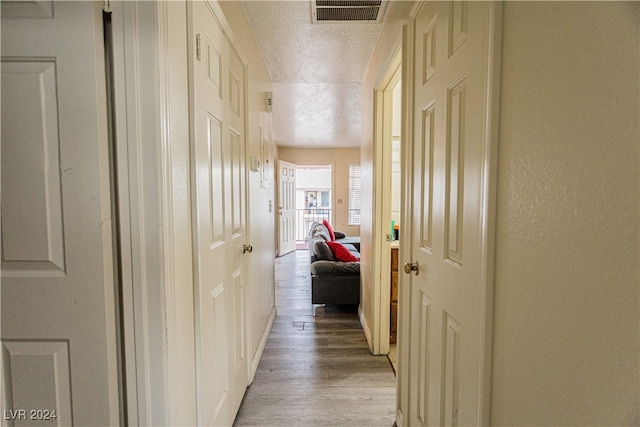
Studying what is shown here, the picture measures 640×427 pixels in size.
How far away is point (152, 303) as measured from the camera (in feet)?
2.85

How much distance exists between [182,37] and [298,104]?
113 inches

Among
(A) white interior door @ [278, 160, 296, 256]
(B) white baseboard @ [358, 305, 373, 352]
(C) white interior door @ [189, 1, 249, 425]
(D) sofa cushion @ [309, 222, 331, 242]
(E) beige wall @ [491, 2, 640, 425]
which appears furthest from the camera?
(A) white interior door @ [278, 160, 296, 256]

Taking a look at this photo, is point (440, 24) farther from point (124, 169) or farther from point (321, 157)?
point (321, 157)

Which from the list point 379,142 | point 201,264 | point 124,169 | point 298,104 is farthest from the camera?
point 298,104

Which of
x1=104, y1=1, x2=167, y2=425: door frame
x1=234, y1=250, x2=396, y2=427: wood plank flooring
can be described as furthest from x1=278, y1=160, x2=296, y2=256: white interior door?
x1=104, y1=1, x2=167, y2=425: door frame

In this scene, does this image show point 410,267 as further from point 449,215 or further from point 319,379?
point 319,379

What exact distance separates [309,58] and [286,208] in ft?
14.3

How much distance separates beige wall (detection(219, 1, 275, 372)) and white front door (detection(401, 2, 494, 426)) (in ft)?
3.43

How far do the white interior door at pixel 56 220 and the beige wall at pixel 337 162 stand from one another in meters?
6.08

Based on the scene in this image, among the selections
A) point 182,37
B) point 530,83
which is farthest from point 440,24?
point 182,37

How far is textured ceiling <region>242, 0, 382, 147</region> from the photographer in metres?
1.84

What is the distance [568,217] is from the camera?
53 centimetres

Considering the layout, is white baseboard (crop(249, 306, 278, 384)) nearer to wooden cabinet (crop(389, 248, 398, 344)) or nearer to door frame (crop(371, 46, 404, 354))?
door frame (crop(371, 46, 404, 354))

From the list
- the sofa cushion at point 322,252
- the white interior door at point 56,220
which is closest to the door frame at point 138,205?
the white interior door at point 56,220
